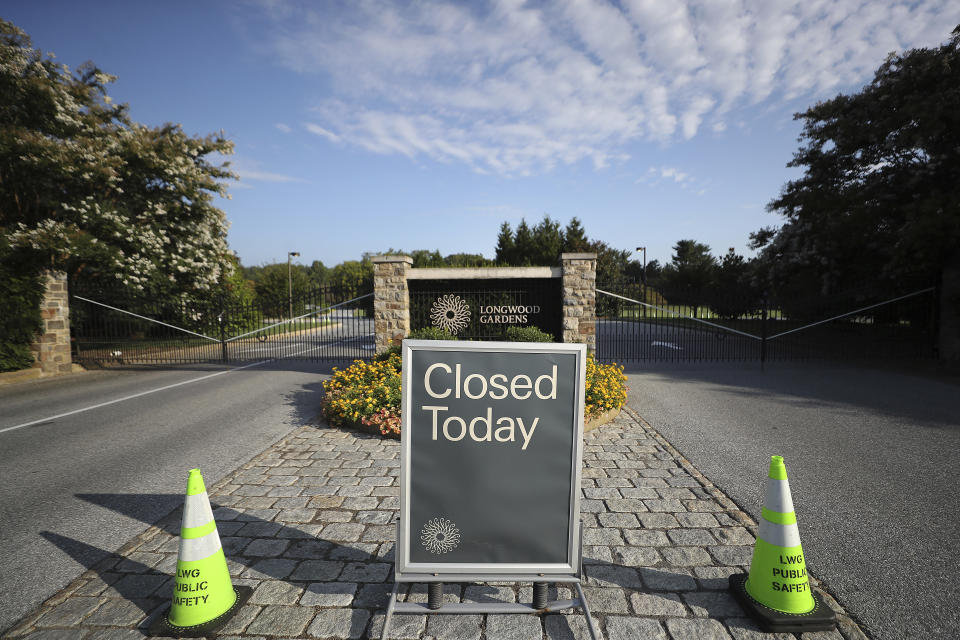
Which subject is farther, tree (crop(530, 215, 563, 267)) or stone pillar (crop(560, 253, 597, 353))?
tree (crop(530, 215, 563, 267))

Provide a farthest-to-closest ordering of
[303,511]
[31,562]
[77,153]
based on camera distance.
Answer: [77,153] → [303,511] → [31,562]

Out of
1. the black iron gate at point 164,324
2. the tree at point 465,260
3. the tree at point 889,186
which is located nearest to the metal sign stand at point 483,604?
the black iron gate at point 164,324

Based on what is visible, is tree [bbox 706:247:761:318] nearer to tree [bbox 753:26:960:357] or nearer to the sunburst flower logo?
tree [bbox 753:26:960:357]

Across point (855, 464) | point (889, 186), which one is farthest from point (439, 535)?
point (889, 186)

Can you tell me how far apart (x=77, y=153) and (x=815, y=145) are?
23360mm

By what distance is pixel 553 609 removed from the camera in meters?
2.45

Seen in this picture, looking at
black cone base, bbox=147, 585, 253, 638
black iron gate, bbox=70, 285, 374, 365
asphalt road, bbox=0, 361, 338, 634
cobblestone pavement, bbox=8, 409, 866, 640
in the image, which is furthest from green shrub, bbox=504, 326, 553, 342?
black cone base, bbox=147, 585, 253, 638

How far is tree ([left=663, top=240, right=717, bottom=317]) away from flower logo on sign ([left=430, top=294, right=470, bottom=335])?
5.22m

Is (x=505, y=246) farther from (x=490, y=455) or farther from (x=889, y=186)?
(x=490, y=455)

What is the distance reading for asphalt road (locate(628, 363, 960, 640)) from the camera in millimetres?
2729

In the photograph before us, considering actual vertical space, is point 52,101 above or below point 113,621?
above

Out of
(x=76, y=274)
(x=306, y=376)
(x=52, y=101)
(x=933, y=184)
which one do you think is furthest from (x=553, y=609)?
(x=52, y=101)

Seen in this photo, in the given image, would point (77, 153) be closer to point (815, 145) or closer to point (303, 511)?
point (303, 511)

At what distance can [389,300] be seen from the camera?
30.4ft
